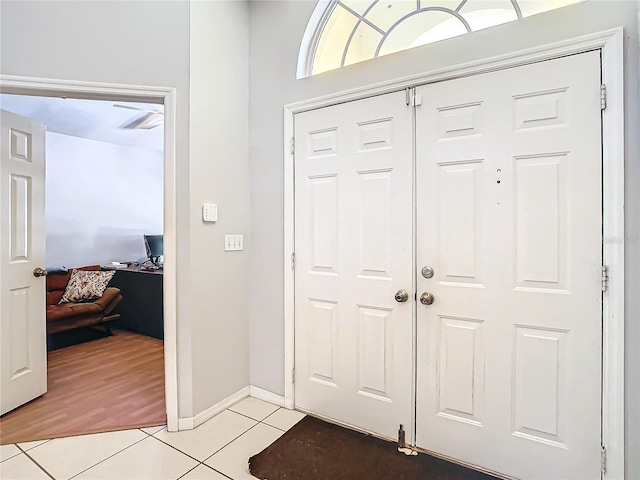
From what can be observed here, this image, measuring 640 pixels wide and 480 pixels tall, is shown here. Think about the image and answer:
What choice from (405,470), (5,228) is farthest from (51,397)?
(405,470)

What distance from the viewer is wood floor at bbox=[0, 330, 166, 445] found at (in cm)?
216

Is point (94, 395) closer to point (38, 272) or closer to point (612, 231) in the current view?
point (38, 272)

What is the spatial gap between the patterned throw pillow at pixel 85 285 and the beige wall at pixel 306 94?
2.59 meters

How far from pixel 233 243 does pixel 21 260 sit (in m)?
1.49

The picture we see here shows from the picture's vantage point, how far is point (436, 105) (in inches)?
72.1

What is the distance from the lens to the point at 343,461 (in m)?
1.83

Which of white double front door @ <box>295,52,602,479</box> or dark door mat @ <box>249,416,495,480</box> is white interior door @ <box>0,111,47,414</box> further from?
white double front door @ <box>295,52,602,479</box>

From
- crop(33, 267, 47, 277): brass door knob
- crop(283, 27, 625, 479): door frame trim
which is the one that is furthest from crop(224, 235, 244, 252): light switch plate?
crop(283, 27, 625, 479): door frame trim

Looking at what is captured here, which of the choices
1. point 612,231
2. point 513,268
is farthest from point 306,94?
point 612,231

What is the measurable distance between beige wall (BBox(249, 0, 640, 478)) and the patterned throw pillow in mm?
2589

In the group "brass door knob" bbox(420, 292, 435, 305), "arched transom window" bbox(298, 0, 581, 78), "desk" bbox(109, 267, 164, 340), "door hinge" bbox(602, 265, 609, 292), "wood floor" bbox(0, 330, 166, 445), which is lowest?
"wood floor" bbox(0, 330, 166, 445)

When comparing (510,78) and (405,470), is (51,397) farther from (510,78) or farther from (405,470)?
(510,78)

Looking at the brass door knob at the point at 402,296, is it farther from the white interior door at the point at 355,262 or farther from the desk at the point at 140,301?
the desk at the point at 140,301

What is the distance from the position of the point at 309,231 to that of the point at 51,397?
231cm
